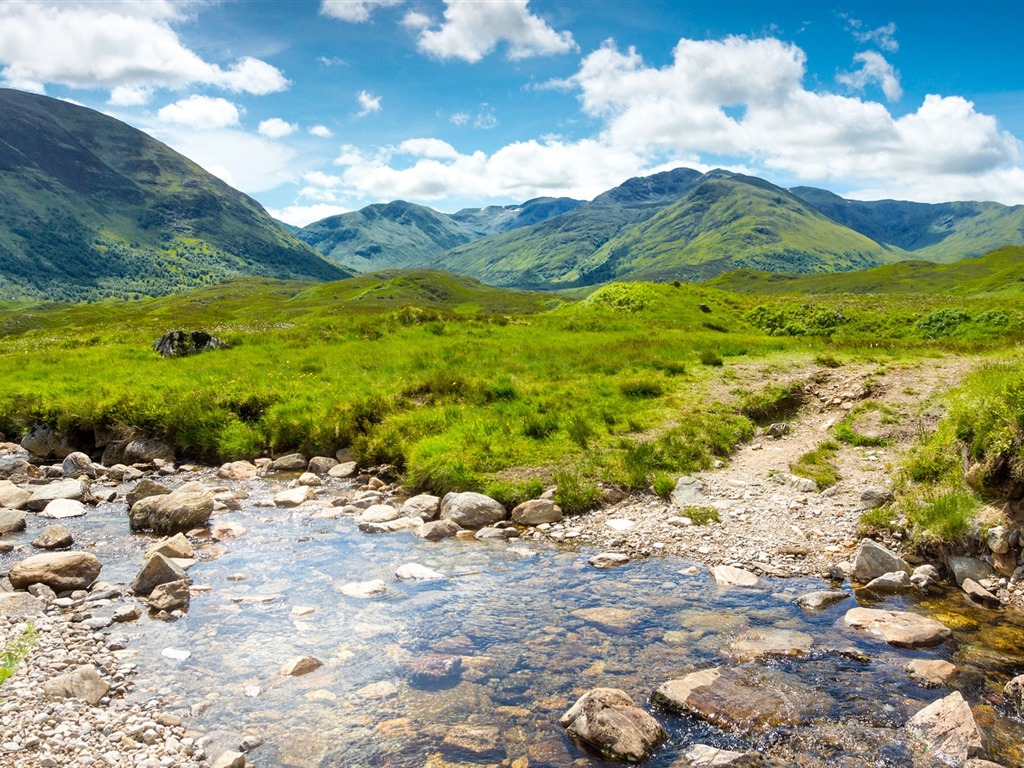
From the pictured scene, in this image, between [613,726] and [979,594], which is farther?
[979,594]

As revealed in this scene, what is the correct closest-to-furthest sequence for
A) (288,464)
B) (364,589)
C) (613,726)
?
(613,726) < (364,589) < (288,464)

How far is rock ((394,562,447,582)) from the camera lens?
39.4ft

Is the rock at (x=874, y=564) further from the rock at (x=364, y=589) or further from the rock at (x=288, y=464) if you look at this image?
the rock at (x=288, y=464)

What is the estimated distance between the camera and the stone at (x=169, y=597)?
10.5 meters

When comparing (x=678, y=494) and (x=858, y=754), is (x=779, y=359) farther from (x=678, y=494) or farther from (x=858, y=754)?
(x=858, y=754)

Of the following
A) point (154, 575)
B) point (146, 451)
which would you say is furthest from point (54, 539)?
point (146, 451)

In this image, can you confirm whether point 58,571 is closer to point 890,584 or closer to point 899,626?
point 899,626

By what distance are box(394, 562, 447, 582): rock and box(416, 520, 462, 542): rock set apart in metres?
1.68

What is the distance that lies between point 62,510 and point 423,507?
9.08 meters

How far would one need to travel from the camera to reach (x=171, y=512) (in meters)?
14.4

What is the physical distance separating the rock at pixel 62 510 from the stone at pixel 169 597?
255 inches

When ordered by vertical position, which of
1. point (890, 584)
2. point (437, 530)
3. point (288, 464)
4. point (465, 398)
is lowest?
point (437, 530)

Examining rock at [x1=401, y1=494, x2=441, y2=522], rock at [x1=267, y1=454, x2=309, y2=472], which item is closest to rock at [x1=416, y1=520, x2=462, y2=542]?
rock at [x1=401, y1=494, x2=441, y2=522]

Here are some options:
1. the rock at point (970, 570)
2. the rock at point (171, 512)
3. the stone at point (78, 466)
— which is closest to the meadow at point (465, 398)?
the rock at point (970, 570)
